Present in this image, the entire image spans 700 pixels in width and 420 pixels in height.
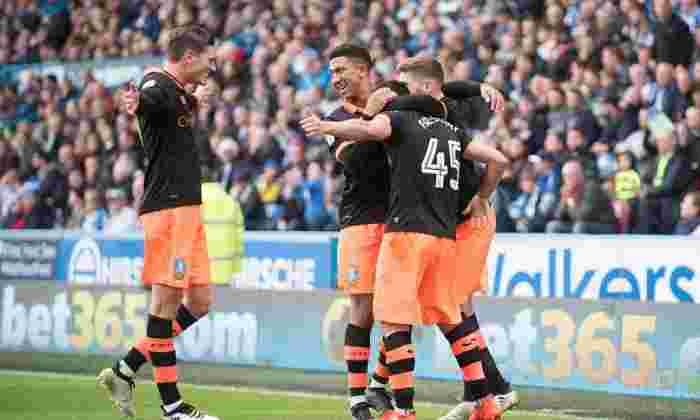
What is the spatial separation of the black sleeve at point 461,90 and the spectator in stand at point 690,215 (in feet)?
17.1

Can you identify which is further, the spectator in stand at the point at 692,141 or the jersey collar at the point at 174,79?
the spectator in stand at the point at 692,141

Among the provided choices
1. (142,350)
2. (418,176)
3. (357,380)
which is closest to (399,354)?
(357,380)

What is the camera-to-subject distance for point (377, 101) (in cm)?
961

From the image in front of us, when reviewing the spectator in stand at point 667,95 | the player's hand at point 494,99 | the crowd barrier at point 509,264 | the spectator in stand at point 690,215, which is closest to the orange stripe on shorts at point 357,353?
the player's hand at point 494,99

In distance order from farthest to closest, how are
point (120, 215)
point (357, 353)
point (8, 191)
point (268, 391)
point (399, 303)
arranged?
point (8, 191) < point (120, 215) < point (268, 391) < point (357, 353) < point (399, 303)

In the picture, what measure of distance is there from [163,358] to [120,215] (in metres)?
10.9

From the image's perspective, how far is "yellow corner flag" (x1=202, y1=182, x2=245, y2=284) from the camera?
1634cm

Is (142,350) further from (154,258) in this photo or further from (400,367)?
(400,367)

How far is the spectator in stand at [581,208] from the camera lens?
15.6 m

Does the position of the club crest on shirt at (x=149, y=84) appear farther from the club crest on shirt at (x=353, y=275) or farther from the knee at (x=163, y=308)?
the club crest on shirt at (x=353, y=275)

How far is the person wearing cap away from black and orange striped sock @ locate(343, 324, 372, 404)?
10.5 meters

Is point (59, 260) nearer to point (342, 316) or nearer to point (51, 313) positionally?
point (51, 313)

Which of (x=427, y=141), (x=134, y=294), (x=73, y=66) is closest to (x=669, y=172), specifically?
(x=134, y=294)

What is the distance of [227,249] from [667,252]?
509 centimetres
